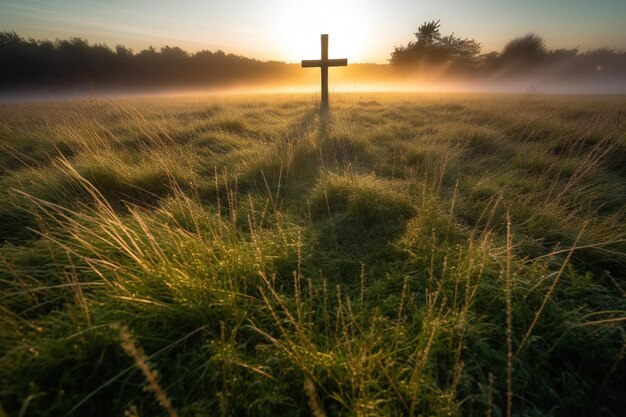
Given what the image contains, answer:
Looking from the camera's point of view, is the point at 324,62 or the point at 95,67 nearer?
the point at 324,62

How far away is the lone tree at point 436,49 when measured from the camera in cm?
2947

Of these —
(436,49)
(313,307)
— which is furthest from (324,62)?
(436,49)

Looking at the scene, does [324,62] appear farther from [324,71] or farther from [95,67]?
[95,67]

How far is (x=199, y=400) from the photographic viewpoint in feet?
4.16

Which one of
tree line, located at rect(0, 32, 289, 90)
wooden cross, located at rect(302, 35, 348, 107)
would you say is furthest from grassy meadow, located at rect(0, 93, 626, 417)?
→ tree line, located at rect(0, 32, 289, 90)

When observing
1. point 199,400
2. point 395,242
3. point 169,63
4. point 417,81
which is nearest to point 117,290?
point 199,400

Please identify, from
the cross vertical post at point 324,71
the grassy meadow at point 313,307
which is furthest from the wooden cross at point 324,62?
the grassy meadow at point 313,307

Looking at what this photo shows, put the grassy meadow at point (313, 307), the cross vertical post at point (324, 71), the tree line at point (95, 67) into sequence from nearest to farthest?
the grassy meadow at point (313, 307), the cross vertical post at point (324, 71), the tree line at point (95, 67)

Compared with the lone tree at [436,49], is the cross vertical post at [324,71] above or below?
below

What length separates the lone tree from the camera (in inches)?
1160

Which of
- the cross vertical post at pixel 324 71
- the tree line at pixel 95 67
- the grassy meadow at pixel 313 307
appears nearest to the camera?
the grassy meadow at pixel 313 307

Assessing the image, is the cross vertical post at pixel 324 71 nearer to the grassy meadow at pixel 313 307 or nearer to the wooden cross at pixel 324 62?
the wooden cross at pixel 324 62

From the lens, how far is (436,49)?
98.0ft

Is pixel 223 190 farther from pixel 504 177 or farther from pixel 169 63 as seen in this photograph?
pixel 169 63
